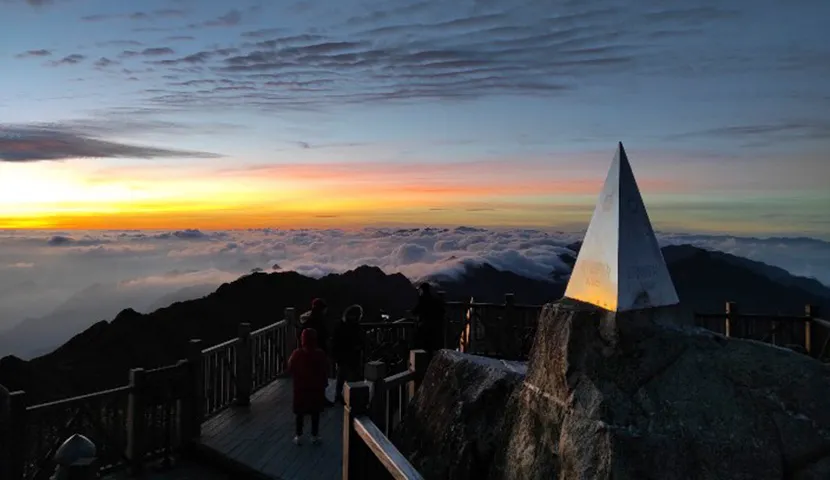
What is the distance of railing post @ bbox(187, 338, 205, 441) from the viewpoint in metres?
9.88

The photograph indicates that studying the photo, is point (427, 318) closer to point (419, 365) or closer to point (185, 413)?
point (419, 365)

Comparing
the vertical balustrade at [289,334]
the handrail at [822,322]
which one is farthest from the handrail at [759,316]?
the vertical balustrade at [289,334]

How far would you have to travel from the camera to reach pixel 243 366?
455 inches

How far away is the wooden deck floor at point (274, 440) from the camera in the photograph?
8938mm

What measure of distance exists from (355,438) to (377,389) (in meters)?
1.59

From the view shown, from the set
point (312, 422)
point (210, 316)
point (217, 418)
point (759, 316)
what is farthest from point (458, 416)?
point (210, 316)

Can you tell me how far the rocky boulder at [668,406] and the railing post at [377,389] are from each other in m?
2.18

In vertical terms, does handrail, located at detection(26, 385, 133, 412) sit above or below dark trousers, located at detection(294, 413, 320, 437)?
above

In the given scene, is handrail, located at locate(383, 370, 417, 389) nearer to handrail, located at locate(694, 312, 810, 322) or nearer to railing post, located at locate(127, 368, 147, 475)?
railing post, located at locate(127, 368, 147, 475)

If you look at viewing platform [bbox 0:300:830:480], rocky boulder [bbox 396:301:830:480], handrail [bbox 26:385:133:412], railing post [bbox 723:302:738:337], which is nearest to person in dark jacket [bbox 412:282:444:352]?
viewing platform [bbox 0:300:830:480]

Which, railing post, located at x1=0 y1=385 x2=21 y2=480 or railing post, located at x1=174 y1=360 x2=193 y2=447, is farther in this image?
railing post, located at x1=174 y1=360 x2=193 y2=447

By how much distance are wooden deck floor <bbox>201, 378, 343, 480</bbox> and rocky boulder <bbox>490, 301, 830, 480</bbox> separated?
4.40m

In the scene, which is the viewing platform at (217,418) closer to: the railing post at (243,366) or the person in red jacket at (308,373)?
the railing post at (243,366)

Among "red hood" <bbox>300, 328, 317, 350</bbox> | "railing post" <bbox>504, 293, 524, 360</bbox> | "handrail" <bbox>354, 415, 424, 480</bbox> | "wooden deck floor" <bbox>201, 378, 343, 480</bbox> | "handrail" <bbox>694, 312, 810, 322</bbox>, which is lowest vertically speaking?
"wooden deck floor" <bbox>201, 378, 343, 480</bbox>
